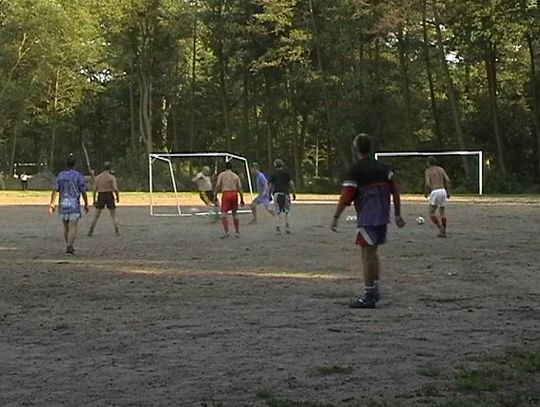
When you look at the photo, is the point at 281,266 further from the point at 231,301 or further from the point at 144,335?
the point at 144,335

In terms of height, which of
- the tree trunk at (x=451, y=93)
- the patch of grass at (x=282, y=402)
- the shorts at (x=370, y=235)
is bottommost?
the patch of grass at (x=282, y=402)

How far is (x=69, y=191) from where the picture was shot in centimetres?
1803

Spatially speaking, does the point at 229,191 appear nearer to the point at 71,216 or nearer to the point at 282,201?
the point at 282,201

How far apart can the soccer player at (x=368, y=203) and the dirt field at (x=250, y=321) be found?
0.40m

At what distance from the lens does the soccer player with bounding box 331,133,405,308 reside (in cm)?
1066

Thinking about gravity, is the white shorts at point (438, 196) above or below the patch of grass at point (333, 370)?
above

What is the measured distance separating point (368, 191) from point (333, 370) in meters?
3.81

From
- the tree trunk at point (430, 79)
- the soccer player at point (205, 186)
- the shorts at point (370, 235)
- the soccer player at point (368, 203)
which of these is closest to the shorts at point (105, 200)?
the soccer player at point (205, 186)

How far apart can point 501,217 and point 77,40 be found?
135 feet

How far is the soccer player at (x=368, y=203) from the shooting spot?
1066cm

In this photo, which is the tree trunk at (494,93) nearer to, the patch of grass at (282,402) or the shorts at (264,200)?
the shorts at (264,200)

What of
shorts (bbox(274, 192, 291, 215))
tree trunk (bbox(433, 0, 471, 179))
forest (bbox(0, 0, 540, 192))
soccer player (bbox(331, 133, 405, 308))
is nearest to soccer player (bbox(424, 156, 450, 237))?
shorts (bbox(274, 192, 291, 215))

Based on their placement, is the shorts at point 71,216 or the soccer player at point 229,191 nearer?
the shorts at point 71,216

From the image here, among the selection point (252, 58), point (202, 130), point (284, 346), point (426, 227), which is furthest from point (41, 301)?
point (202, 130)
